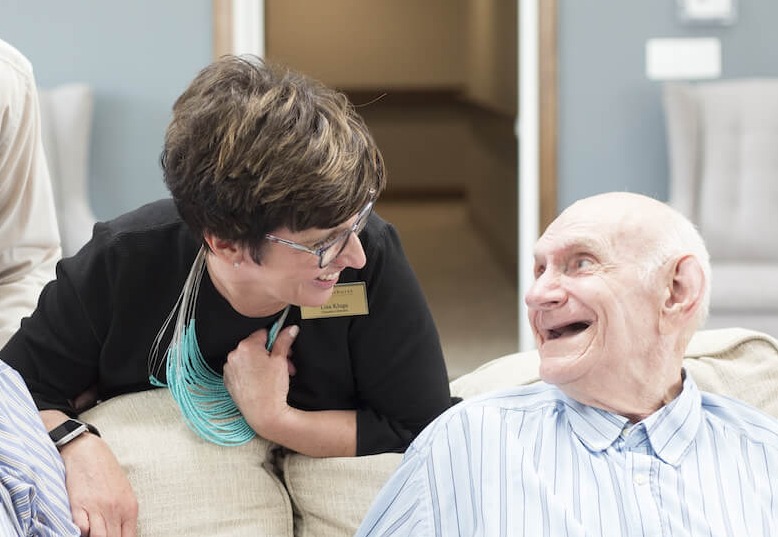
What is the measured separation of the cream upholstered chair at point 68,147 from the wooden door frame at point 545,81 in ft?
1.98

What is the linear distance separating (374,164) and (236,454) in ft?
1.78

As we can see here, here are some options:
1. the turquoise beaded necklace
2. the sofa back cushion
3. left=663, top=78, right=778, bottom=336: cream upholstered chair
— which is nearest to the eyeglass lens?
the turquoise beaded necklace

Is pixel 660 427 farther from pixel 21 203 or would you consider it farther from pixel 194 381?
pixel 21 203

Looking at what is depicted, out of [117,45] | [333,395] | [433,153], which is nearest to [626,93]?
[117,45]

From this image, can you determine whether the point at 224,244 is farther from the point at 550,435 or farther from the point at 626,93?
the point at 626,93

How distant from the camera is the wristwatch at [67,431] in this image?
1708mm

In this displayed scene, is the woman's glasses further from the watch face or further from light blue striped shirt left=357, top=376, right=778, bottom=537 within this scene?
the watch face

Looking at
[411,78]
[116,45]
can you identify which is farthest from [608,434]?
[411,78]

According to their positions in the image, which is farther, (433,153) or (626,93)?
(433,153)

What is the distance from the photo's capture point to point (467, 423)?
5.22 ft

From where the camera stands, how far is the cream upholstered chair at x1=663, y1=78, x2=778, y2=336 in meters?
4.24

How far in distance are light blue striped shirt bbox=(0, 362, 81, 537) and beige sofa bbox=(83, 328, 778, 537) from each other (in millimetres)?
181

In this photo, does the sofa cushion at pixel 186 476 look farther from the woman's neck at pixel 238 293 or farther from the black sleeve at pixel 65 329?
the woman's neck at pixel 238 293

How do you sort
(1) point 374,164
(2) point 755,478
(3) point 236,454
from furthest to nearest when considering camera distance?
(3) point 236,454 → (1) point 374,164 → (2) point 755,478
